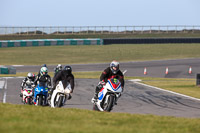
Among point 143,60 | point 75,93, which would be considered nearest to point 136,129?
point 75,93

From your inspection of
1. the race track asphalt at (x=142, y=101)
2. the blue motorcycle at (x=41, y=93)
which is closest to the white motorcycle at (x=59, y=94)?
the blue motorcycle at (x=41, y=93)

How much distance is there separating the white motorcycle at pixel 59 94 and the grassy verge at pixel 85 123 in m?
2.24

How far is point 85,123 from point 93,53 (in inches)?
2230

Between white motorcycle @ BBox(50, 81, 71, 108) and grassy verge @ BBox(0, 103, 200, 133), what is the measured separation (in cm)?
224

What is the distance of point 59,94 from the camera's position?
50.4ft

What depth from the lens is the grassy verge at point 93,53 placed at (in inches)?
2395

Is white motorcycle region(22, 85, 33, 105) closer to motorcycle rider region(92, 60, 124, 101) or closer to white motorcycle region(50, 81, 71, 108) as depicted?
white motorcycle region(50, 81, 71, 108)

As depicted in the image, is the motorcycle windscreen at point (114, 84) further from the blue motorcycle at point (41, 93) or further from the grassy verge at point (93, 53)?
the grassy verge at point (93, 53)

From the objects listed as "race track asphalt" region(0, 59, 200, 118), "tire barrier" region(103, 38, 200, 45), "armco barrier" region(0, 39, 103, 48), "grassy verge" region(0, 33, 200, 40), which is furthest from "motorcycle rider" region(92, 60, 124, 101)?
"grassy verge" region(0, 33, 200, 40)

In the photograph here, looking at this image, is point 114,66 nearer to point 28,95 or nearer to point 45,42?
point 28,95

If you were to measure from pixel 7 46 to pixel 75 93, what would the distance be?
4401cm

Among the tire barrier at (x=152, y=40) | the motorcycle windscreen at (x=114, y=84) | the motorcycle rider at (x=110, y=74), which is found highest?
the tire barrier at (x=152, y=40)

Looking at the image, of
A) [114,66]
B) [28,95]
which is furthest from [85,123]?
[28,95]

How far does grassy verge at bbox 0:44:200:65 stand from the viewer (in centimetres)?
6084
